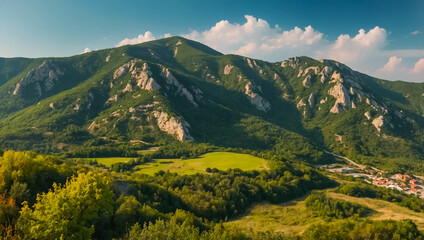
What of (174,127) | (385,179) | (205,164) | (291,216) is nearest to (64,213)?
(291,216)

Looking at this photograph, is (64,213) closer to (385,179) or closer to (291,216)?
(291,216)

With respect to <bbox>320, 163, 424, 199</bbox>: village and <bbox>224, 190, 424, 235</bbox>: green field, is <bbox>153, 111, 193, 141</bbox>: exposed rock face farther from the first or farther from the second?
<bbox>320, 163, 424, 199</bbox>: village

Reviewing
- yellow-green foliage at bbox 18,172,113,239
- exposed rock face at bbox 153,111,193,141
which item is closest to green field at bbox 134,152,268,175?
exposed rock face at bbox 153,111,193,141

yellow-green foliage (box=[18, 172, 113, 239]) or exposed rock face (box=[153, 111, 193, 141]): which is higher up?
yellow-green foliage (box=[18, 172, 113, 239])

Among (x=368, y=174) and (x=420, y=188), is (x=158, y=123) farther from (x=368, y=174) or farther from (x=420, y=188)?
(x=420, y=188)

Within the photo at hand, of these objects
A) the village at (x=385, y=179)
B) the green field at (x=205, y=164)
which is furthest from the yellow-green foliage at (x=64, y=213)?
the village at (x=385, y=179)

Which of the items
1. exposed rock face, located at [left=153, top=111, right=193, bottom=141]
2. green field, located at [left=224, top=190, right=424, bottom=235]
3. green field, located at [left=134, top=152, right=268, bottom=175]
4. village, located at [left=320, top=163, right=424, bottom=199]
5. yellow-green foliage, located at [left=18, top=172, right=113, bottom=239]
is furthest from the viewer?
exposed rock face, located at [left=153, top=111, right=193, bottom=141]
